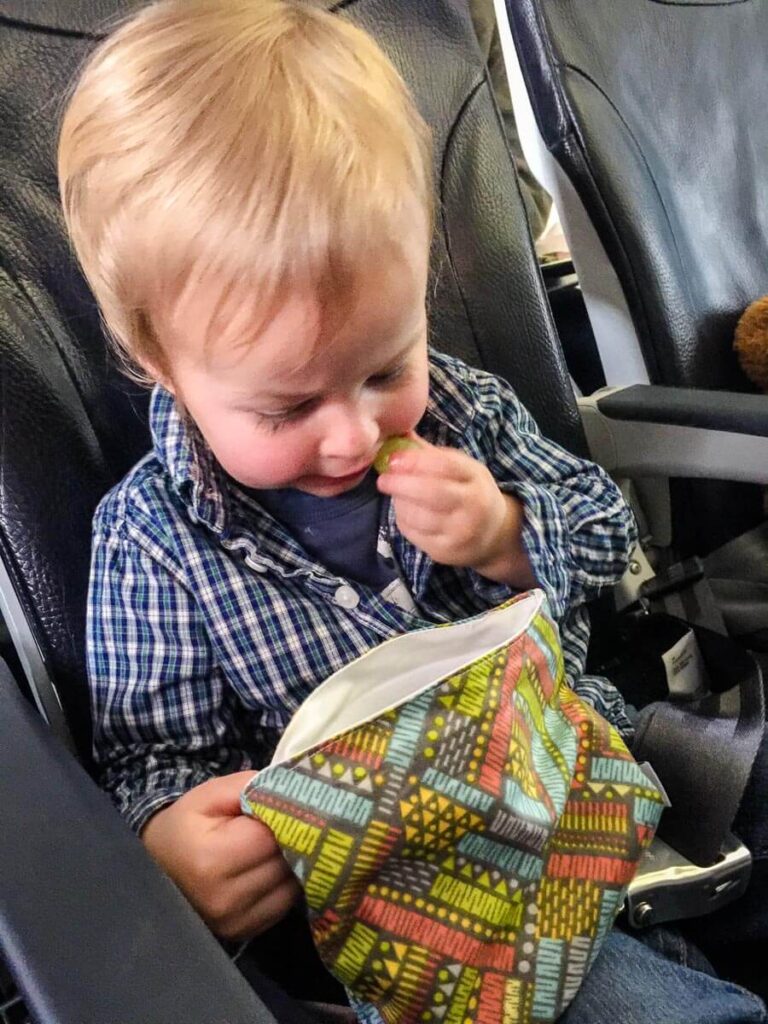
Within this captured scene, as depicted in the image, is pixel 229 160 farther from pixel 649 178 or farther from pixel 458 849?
pixel 649 178

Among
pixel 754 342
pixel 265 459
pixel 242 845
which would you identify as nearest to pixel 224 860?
pixel 242 845

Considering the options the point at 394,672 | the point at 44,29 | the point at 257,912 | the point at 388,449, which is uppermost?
the point at 44,29

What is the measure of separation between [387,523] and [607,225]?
1.48 feet

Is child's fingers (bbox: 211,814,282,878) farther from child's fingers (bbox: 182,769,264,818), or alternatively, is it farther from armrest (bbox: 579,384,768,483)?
armrest (bbox: 579,384,768,483)

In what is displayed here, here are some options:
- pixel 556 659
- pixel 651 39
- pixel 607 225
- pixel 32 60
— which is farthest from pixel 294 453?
pixel 651 39

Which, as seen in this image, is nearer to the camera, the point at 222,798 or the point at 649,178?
the point at 222,798

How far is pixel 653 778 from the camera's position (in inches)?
26.4

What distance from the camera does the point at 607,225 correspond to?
98 cm

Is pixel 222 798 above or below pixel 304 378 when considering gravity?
below

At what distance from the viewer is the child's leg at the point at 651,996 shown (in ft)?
1.82

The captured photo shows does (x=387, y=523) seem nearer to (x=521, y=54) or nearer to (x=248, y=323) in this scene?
(x=248, y=323)

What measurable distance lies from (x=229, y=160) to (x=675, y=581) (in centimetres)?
60

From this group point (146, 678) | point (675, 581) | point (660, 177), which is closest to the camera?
point (146, 678)

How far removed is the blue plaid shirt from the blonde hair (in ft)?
0.41
